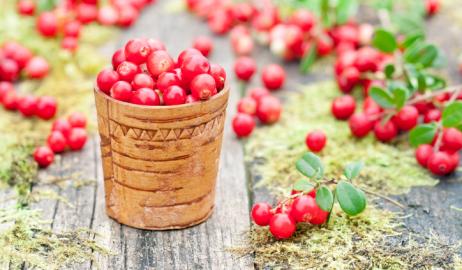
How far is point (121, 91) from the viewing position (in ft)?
7.99

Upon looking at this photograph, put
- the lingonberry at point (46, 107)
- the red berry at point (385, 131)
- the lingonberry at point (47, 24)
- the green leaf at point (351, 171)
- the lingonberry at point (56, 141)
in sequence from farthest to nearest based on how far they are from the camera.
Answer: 1. the lingonberry at point (47, 24)
2. the lingonberry at point (46, 107)
3. the red berry at point (385, 131)
4. the lingonberry at point (56, 141)
5. the green leaf at point (351, 171)

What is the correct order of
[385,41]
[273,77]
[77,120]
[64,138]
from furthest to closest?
1. [273,77]
2. [385,41]
3. [77,120]
4. [64,138]

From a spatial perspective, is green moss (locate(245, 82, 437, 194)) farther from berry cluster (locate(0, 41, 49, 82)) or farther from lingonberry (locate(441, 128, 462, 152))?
berry cluster (locate(0, 41, 49, 82))

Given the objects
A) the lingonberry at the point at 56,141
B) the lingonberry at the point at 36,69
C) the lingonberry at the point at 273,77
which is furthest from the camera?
the lingonberry at the point at 36,69

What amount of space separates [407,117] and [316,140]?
0.45 metres

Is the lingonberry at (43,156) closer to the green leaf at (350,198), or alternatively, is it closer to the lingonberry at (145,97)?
the lingonberry at (145,97)

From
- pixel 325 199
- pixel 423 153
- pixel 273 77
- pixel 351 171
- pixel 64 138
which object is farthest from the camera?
pixel 273 77

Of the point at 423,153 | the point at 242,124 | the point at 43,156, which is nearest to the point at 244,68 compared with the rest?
the point at 242,124

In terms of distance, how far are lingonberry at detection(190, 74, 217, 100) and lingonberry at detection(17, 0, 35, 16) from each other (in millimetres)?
2636

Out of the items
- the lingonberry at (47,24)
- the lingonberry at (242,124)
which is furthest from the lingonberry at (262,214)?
the lingonberry at (47,24)

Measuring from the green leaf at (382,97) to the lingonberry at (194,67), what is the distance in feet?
3.41

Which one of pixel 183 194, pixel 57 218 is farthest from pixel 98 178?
pixel 183 194

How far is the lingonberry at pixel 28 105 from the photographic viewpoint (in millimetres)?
3504

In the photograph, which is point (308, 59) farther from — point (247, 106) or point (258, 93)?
point (247, 106)
